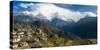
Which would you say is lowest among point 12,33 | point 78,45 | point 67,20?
point 78,45

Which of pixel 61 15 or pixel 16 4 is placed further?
pixel 61 15

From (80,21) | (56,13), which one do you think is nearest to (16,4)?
(56,13)

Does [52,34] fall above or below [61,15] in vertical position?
below

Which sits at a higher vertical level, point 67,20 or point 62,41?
point 67,20

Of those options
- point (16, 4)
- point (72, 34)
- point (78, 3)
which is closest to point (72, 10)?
point (78, 3)

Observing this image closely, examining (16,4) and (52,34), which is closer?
(16,4)

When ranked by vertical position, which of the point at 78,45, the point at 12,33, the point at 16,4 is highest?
the point at 16,4

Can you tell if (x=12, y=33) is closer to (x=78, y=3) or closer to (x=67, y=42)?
(x=67, y=42)

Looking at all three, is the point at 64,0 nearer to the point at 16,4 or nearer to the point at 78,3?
the point at 78,3

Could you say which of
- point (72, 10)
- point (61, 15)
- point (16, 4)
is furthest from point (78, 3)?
point (16, 4)
